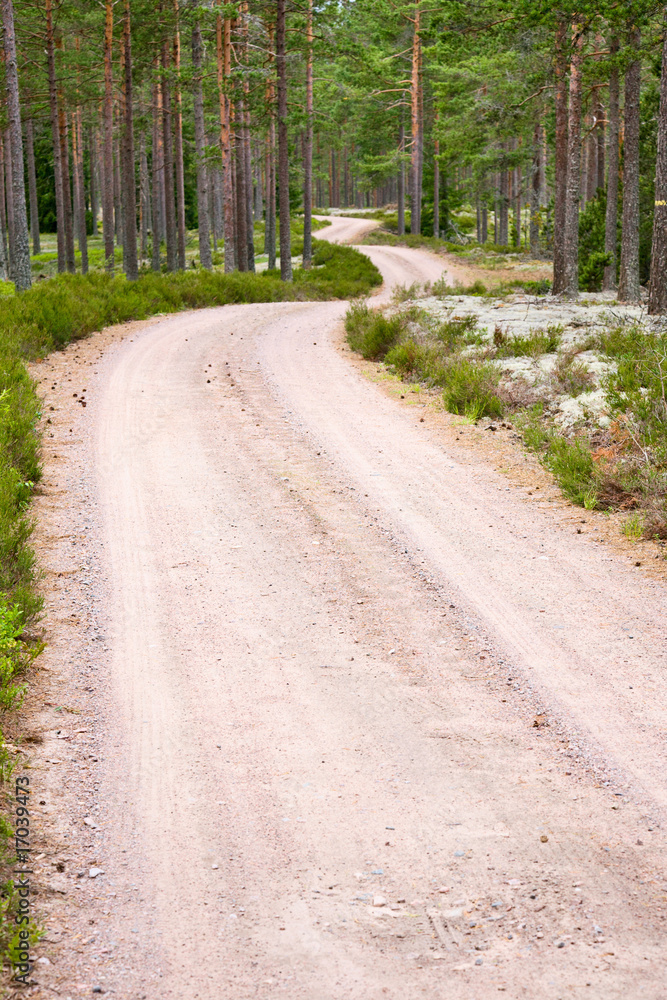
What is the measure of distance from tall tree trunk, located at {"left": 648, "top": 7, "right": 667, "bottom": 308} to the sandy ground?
6.35 meters

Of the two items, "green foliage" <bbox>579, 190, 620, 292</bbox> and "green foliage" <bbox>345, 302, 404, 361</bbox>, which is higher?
"green foliage" <bbox>579, 190, 620, 292</bbox>

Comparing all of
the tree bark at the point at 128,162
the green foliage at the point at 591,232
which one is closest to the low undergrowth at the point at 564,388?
the green foliage at the point at 591,232

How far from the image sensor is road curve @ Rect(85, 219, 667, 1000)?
3330 mm

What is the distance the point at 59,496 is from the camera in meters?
8.52

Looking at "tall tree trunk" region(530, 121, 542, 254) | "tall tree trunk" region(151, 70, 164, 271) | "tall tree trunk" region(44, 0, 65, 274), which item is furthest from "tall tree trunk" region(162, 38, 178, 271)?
"tall tree trunk" region(530, 121, 542, 254)

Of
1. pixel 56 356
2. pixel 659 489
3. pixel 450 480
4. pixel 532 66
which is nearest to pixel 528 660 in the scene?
pixel 659 489

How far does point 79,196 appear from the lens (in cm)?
5031

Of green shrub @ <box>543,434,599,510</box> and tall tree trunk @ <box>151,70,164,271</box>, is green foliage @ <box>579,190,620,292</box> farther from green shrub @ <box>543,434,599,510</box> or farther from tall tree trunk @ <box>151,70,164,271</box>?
green shrub @ <box>543,434,599,510</box>

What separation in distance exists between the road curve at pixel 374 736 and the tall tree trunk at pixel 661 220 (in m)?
6.42

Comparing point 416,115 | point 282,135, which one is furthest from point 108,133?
point 416,115

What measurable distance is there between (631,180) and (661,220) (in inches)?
304

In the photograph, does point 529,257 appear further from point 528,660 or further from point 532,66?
point 528,660

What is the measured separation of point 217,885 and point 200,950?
356mm

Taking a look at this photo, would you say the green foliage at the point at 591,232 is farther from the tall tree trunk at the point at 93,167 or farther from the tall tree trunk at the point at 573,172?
the tall tree trunk at the point at 93,167
